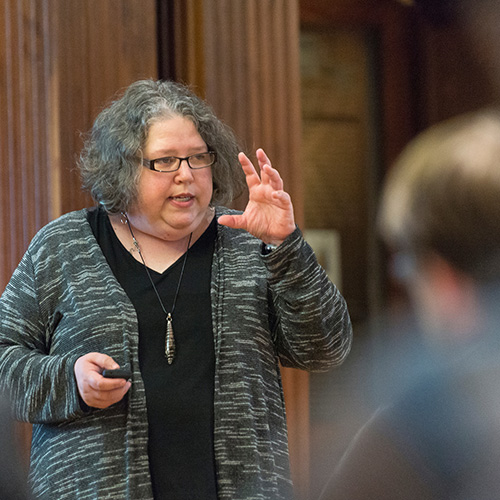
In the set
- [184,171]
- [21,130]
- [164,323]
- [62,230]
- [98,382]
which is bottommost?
[98,382]

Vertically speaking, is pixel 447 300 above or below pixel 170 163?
below

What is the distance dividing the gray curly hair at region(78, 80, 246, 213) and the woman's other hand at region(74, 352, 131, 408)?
0.44 metres

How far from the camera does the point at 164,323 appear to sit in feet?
6.57

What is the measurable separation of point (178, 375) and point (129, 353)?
0.12 metres

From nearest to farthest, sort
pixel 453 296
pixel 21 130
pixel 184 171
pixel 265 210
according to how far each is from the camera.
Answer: pixel 453 296, pixel 265 210, pixel 184 171, pixel 21 130

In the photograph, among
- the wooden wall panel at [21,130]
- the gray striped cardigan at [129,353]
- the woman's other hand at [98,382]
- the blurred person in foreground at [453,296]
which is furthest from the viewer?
the wooden wall panel at [21,130]

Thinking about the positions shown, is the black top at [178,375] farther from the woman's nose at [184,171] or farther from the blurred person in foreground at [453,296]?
the blurred person in foreground at [453,296]

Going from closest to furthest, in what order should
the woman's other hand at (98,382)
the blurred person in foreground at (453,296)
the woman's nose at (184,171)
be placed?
the blurred person in foreground at (453,296) → the woman's other hand at (98,382) → the woman's nose at (184,171)

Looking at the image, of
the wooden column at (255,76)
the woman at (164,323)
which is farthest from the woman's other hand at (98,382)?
the wooden column at (255,76)

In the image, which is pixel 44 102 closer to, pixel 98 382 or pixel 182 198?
pixel 182 198

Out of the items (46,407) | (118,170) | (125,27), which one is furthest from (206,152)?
(125,27)

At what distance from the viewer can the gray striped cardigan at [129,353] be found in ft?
6.27

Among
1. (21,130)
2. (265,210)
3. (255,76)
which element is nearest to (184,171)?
(265,210)

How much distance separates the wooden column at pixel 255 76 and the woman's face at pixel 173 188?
1.04 metres
